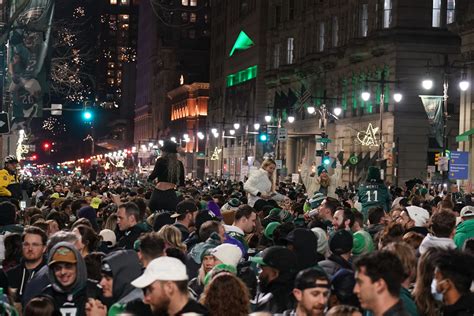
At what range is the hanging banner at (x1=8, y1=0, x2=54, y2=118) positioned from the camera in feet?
82.8

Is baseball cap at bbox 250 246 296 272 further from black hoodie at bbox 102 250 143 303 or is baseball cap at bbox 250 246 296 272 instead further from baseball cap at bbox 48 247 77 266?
baseball cap at bbox 48 247 77 266

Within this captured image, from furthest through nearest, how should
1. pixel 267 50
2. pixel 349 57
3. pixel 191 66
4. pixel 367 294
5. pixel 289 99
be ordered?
pixel 191 66, pixel 267 50, pixel 289 99, pixel 349 57, pixel 367 294

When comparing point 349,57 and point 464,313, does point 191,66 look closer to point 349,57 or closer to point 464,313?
point 349,57

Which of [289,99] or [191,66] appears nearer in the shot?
[289,99]

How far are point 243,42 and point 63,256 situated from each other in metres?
106

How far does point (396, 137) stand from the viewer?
218 feet

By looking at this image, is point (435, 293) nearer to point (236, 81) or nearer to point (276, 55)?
point (276, 55)

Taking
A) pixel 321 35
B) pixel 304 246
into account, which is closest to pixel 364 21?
pixel 321 35

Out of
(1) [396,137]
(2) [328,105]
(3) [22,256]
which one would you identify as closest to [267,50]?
(2) [328,105]

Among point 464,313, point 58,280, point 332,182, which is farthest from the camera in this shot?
point 332,182

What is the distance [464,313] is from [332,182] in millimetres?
18189

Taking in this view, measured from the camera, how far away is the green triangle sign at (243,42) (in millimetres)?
111844

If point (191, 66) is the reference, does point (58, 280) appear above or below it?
below

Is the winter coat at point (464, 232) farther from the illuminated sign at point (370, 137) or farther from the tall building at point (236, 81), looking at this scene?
the tall building at point (236, 81)
